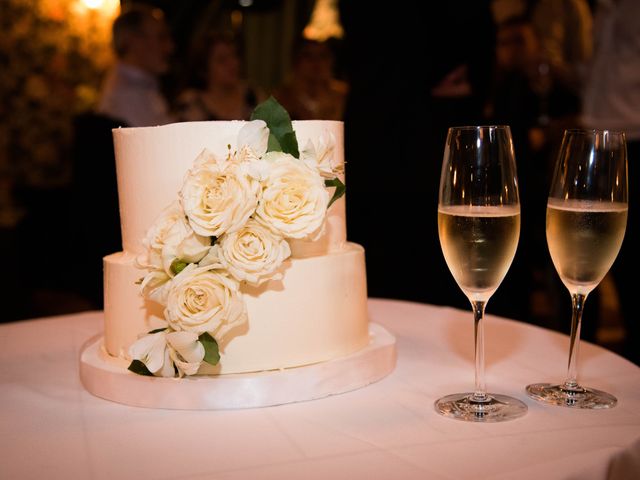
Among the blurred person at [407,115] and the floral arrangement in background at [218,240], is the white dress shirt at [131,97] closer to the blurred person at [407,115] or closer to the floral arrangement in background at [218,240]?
the blurred person at [407,115]

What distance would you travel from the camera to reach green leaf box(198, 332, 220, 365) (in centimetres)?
108

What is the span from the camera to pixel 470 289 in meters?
1.09

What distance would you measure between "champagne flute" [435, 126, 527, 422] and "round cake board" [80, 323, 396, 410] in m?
0.17

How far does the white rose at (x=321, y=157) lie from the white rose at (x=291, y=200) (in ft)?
0.13

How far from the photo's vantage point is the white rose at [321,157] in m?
1.16

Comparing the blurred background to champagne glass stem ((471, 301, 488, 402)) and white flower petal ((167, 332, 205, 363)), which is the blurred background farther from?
white flower petal ((167, 332, 205, 363))

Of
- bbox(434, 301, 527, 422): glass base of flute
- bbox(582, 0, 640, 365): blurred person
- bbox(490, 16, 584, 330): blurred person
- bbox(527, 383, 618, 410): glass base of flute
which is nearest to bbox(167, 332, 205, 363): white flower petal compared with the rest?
bbox(434, 301, 527, 422): glass base of flute

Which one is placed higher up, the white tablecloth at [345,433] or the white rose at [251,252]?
the white rose at [251,252]

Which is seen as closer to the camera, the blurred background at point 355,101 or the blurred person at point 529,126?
the blurred background at point 355,101

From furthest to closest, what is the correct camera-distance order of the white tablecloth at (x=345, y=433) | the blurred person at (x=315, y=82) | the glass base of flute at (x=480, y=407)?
1. the blurred person at (x=315, y=82)
2. the glass base of flute at (x=480, y=407)
3. the white tablecloth at (x=345, y=433)

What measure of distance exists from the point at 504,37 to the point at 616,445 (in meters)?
3.79

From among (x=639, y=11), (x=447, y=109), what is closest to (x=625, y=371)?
(x=447, y=109)

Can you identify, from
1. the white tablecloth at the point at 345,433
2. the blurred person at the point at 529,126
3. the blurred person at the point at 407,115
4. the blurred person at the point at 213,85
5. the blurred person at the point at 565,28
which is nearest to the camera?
the white tablecloth at the point at 345,433

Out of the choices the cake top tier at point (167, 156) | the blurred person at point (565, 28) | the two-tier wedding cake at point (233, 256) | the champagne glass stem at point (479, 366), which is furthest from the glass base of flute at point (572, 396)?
the blurred person at point (565, 28)
